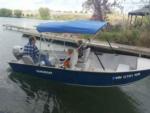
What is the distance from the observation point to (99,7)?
40.0 m

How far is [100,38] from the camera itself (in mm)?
27047

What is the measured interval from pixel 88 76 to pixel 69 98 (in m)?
1.27

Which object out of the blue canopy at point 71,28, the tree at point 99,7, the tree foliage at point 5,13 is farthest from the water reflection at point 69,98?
the tree foliage at point 5,13

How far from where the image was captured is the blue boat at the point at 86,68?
12391mm

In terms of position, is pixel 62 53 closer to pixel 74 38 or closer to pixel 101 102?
pixel 101 102

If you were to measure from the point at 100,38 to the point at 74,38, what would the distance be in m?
2.46

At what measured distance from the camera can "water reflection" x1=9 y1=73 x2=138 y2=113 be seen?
11.7m

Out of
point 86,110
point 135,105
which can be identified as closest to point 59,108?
point 86,110

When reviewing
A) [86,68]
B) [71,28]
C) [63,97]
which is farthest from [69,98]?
[71,28]

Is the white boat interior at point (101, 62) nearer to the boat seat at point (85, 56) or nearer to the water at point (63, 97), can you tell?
the boat seat at point (85, 56)

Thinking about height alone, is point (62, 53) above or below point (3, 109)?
above

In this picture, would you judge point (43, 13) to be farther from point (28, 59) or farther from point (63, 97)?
point (63, 97)

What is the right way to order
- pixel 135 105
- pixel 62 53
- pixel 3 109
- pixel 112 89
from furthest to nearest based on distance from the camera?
pixel 62 53, pixel 112 89, pixel 135 105, pixel 3 109

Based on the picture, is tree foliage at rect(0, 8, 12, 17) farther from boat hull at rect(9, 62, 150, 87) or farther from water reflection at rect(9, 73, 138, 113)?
boat hull at rect(9, 62, 150, 87)
